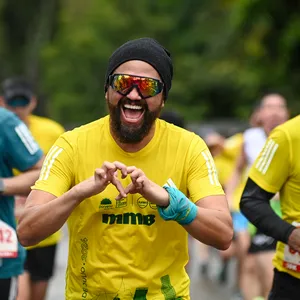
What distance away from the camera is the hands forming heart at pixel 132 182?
14.6ft

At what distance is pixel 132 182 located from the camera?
4.48 meters

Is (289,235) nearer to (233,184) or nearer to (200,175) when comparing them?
(200,175)

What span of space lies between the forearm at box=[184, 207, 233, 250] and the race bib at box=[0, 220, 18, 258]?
68.6 inches

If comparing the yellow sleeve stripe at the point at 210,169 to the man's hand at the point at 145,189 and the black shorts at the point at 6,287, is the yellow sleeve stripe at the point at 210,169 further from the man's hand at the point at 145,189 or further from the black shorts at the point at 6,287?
the black shorts at the point at 6,287

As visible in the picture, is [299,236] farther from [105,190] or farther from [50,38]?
[50,38]

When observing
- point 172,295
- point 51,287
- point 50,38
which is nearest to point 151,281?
point 172,295

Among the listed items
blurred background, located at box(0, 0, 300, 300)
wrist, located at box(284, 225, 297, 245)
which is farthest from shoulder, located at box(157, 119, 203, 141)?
blurred background, located at box(0, 0, 300, 300)

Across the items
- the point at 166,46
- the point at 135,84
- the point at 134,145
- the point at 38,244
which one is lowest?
the point at 134,145

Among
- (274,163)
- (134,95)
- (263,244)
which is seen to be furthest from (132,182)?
(263,244)

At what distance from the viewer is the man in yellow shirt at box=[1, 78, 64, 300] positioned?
27.3 feet

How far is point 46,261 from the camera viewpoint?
862 cm

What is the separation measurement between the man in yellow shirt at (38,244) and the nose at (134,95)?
3.06 metres

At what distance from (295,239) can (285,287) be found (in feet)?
1.01

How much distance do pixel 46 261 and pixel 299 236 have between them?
3.49 metres
